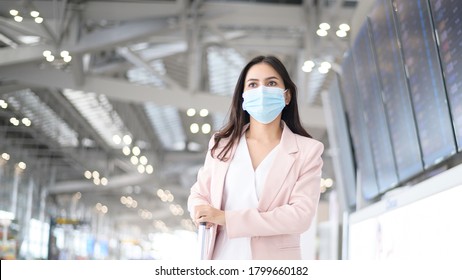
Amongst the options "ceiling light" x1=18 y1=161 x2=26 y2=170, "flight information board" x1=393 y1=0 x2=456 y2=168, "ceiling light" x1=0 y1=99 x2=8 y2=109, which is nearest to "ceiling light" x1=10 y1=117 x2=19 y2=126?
"ceiling light" x1=0 y1=99 x2=8 y2=109

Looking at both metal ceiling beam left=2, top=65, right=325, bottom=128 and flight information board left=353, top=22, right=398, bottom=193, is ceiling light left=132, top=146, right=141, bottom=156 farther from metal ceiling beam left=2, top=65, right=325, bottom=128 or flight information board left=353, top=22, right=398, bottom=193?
flight information board left=353, top=22, right=398, bottom=193

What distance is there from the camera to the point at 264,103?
2461mm

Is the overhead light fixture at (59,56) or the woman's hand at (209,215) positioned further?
the overhead light fixture at (59,56)

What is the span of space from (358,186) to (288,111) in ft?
24.8

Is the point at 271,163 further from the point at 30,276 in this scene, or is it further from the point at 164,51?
the point at 164,51

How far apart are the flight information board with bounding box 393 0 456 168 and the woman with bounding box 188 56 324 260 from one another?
285 centimetres

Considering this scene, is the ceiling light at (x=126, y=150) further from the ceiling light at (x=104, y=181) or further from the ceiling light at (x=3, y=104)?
the ceiling light at (x=3, y=104)

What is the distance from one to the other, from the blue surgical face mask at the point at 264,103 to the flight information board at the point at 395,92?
155 inches

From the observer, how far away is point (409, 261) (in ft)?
6.01

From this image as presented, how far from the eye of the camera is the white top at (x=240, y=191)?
240 cm

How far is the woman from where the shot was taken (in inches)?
91.4

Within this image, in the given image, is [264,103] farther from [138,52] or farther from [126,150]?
[126,150]

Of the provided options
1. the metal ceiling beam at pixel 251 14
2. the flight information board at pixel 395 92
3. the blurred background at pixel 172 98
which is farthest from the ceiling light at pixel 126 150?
the flight information board at pixel 395 92

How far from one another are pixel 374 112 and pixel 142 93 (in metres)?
10.1
